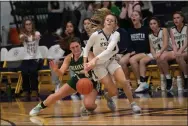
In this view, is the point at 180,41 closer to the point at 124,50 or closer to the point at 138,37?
the point at 138,37

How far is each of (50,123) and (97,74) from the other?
4.21 feet

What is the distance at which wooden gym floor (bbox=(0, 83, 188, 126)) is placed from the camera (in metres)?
7.68

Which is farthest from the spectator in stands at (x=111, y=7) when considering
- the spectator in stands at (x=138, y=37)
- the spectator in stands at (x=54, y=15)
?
the spectator in stands at (x=54, y=15)

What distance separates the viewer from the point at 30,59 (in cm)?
1267

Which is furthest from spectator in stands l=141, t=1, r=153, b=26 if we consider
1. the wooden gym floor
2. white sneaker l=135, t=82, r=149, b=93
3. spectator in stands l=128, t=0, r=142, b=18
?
the wooden gym floor

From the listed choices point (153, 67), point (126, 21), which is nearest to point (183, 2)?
point (126, 21)

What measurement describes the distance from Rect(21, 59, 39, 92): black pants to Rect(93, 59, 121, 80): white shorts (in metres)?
4.03

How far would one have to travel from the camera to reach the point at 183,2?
47.8 ft

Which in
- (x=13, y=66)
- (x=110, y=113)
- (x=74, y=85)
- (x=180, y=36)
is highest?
(x=180, y=36)

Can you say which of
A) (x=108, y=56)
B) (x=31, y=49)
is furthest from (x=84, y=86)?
(x=31, y=49)

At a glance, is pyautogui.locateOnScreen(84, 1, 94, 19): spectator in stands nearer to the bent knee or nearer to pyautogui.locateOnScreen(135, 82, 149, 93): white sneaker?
pyautogui.locateOnScreen(135, 82, 149, 93): white sneaker

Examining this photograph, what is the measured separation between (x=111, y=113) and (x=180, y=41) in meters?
4.01

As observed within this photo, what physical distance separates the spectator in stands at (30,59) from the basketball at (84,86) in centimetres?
422

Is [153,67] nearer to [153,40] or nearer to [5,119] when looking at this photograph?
[153,40]
